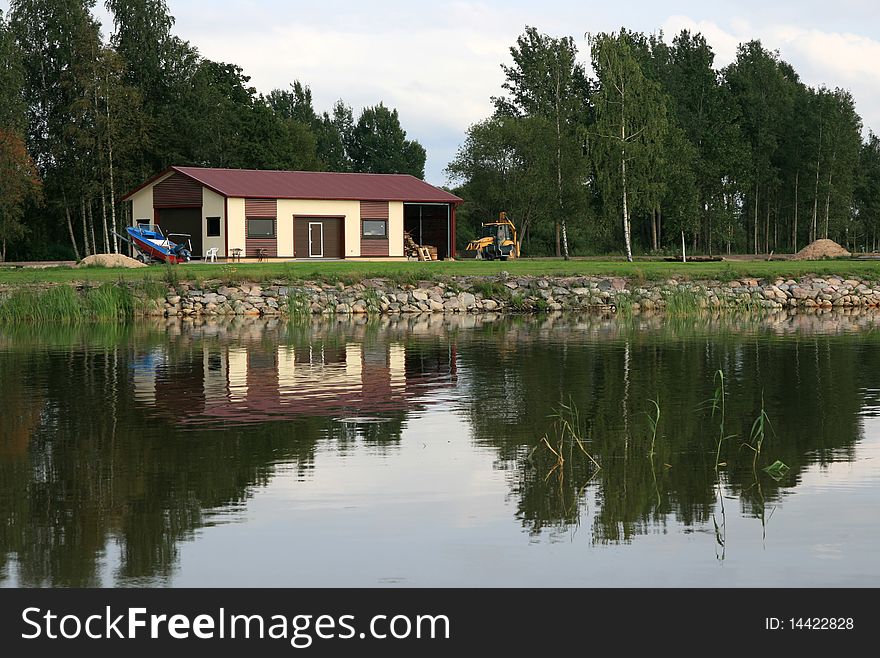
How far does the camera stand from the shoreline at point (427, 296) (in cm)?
3725

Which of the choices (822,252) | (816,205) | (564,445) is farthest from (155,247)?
(816,205)

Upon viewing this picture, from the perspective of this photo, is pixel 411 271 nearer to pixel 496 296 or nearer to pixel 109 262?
pixel 496 296

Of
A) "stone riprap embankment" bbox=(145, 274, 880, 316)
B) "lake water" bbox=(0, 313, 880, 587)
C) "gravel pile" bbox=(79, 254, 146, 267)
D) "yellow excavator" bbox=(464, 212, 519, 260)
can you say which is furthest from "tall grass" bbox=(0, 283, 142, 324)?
"yellow excavator" bbox=(464, 212, 519, 260)

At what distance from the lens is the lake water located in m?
8.80

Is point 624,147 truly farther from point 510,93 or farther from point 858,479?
point 858,479

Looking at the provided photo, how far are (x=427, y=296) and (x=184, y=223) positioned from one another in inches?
770

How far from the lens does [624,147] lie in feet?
199

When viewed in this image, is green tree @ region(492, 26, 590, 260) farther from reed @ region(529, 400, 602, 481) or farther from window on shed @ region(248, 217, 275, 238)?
reed @ region(529, 400, 602, 481)

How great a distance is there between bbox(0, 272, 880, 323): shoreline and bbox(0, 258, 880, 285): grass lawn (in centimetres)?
53

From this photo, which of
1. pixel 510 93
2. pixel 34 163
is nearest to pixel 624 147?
pixel 510 93

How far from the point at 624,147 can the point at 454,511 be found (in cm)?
5183

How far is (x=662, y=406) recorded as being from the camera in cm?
1686

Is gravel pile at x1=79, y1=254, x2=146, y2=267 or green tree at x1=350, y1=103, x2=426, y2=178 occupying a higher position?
green tree at x1=350, y1=103, x2=426, y2=178

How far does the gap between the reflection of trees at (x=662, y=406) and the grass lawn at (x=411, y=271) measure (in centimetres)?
1359
